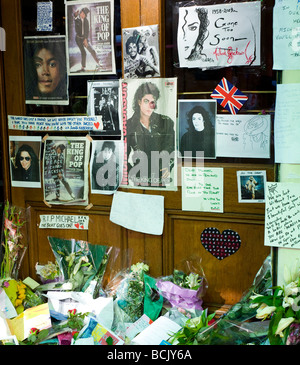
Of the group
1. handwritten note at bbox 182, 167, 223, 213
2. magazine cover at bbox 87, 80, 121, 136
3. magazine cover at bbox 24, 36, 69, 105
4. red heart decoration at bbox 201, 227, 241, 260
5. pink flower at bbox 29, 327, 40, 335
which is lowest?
pink flower at bbox 29, 327, 40, 335

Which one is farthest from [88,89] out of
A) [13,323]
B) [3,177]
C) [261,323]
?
[261,323]

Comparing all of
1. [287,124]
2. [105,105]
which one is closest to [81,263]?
[105,105]

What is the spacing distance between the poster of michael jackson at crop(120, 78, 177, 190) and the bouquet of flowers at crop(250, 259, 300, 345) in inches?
35.9

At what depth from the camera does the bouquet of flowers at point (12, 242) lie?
3421mm

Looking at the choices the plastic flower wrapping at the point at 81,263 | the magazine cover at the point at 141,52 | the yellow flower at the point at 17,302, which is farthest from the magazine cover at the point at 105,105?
the yellow flower at the point at 17,302

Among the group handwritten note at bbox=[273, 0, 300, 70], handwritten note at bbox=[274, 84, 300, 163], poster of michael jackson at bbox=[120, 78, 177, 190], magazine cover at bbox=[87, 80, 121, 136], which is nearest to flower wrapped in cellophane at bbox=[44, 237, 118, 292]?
poster of michael jackson at bbox=[120, 78, 177, 190]

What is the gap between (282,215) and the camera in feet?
8.99

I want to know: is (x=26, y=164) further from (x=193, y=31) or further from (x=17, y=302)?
(x=193, y=31)

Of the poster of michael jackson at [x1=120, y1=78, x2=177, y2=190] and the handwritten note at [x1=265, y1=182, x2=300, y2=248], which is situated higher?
the poster of michael jackson at [x1=120, y1=78, x2=177, y2=190]

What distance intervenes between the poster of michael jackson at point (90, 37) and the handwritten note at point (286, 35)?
1030mm

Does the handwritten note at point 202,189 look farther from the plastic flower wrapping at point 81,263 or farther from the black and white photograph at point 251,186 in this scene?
the plastic flower wrapping at point 81,263

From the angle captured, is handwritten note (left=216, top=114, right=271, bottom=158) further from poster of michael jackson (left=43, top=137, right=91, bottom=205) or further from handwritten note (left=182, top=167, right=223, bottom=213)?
poster of michael jackson (left=43, top=137, right=91, bottom=205)

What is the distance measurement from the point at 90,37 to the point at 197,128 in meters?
0.93

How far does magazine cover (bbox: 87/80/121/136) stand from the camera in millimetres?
3164
